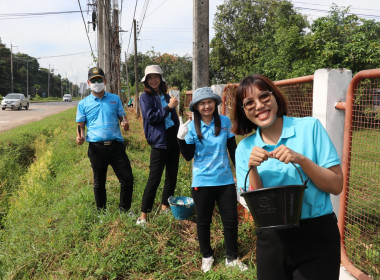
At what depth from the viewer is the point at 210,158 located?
280 cm

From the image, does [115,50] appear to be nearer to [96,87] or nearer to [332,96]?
[96,87]

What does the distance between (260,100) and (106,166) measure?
2.50 m

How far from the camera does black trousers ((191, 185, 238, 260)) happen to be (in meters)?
2.75

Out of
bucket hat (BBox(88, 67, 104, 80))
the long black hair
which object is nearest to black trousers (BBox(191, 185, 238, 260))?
the long black hair

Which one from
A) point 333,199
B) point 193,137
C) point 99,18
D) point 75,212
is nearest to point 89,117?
point 75,212

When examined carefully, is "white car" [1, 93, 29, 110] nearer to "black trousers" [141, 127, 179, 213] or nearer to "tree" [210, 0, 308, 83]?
"tree" [210, 0, 308, 83]

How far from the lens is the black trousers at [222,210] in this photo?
2754 millimetres

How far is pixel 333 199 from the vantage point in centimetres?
244

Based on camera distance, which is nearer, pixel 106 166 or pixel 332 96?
pixel 332 96

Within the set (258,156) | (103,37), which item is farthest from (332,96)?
(103,37)

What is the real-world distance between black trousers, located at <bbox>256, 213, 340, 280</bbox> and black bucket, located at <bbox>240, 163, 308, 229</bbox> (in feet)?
0.33

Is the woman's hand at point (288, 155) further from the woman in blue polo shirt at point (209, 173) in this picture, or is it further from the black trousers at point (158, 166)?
the black trousers at point (158, 166)

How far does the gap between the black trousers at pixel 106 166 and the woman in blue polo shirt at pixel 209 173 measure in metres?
1.12

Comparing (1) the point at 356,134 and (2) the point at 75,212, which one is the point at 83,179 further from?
(1) the point at 356,134
